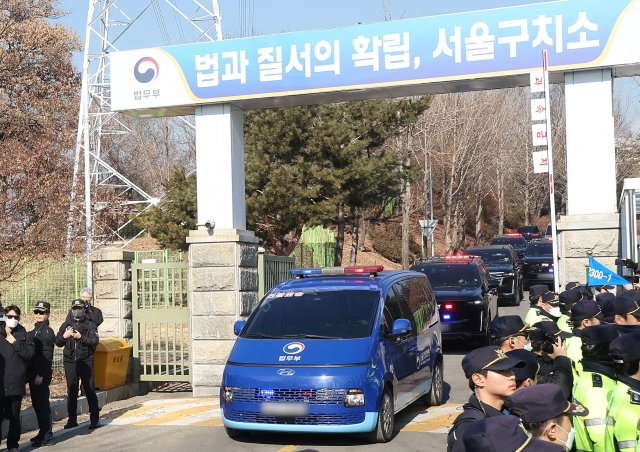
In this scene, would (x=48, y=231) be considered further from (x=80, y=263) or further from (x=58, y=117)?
(x=58, y=117)

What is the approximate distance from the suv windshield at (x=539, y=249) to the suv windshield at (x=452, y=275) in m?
12.2

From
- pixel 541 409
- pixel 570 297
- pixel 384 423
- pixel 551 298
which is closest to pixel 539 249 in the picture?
pixel 551 298

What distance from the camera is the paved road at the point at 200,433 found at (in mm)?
9016

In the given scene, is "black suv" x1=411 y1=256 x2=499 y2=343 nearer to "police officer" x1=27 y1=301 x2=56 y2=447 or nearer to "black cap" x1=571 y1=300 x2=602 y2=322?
"police officer" x1=27 y1=301 x2=56 y2=447

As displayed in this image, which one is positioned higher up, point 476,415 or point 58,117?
point 58,117

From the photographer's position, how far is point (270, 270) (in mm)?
14055

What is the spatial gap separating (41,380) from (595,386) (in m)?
6.91

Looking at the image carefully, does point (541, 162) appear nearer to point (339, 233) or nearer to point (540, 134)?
point (540, 134)

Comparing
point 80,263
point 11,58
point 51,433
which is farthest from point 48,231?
point 11,58

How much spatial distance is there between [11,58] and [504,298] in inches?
971

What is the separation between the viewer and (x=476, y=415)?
3965mm

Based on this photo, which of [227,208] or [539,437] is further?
[227,208]

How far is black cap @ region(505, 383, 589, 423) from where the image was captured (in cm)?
321

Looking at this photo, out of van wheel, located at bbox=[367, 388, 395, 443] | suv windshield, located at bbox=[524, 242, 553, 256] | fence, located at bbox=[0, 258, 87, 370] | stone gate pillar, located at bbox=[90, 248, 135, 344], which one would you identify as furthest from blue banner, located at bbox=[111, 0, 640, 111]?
suv windshield, located at bbox=[524, 242, 553, 256]
